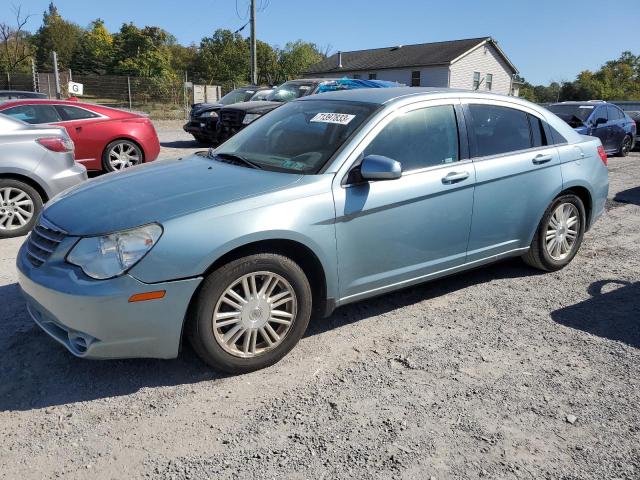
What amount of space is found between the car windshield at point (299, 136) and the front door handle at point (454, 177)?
0.72 m

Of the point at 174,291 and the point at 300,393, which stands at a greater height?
the point at 174,291

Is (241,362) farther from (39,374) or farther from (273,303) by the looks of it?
(39,374)

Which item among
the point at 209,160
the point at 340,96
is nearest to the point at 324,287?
the point at 209,160

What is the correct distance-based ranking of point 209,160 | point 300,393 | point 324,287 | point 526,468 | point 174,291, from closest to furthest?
point 526,468, point 174,291, point 300,393, point 324,287, point 209,160

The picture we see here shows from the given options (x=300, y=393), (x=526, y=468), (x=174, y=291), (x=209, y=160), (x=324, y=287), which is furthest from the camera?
(x=209, y=160)

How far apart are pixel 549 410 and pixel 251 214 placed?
1.97m

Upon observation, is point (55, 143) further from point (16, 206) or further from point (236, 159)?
point (236, 159)

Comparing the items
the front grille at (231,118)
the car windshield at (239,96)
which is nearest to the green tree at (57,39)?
the car windshield at (239,96)

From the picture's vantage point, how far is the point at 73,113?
29.8 ft

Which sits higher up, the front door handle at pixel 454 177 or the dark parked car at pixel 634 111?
the dark parked car at pixel 634 111

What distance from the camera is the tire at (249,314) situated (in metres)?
3.04

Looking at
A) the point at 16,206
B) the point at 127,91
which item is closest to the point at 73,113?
the point at 16,206

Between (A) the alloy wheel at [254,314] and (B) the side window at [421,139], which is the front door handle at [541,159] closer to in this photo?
(B) the side window at [421,139]

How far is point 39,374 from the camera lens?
3.23 meters
